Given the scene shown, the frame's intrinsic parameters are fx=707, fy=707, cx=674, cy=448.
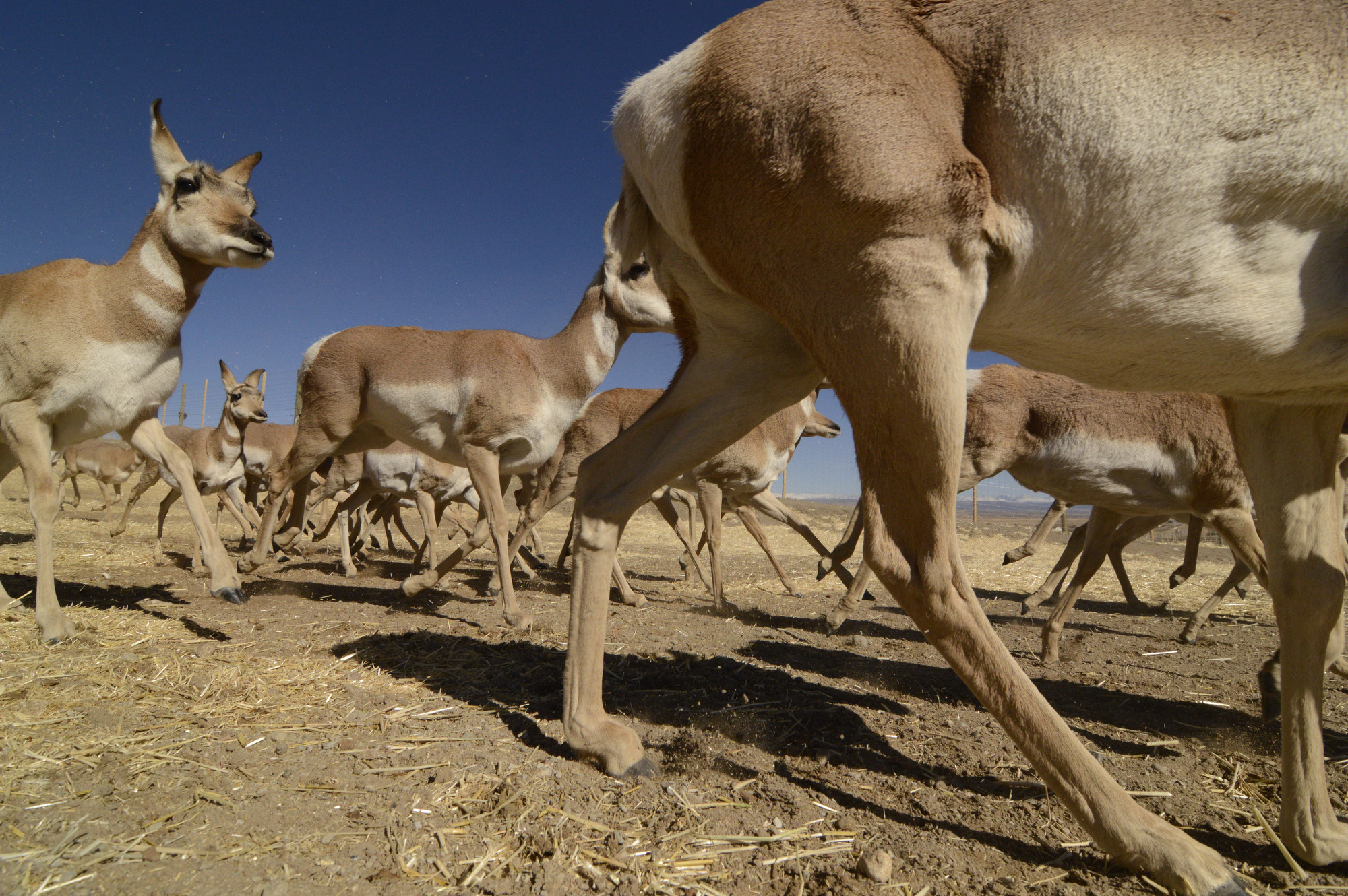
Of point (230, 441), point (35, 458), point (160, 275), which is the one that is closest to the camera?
point (35, 458)

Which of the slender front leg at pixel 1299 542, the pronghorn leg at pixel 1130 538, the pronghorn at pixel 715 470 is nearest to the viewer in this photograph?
the slender front leg at pixel 1299 542

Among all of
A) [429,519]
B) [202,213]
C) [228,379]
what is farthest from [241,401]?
[202,213]

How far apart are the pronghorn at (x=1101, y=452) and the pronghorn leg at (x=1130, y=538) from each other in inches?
49.0

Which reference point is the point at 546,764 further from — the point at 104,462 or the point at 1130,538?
the point at 104,462

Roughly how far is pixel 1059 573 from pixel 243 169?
26.8 feet

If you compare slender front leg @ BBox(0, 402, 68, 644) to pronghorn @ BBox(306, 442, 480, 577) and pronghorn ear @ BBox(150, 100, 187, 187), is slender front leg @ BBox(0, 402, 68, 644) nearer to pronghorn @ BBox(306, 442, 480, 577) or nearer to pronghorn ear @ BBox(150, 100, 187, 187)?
pronghorn ear @ BBox(150, 100, 187, 187)

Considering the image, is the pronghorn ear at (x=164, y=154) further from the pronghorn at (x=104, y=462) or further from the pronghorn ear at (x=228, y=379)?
the pronghorn at (x=104, y=462)

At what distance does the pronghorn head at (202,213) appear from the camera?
4.62 meters

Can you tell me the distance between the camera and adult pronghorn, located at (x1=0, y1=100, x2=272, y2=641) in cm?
412

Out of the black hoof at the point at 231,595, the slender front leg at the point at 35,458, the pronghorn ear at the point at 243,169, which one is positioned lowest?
the black hoof at the point at 231,595

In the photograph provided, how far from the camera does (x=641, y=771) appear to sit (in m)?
2.18

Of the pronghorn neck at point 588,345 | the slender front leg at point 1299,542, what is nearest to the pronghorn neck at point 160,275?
the pronghorn neck at point 588,345

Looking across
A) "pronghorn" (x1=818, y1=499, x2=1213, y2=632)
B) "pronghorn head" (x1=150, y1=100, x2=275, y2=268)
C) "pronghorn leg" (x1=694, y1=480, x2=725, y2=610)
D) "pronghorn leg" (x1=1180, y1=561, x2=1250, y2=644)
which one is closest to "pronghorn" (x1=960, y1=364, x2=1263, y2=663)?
"pronghorn leg" (x1=1180, y1=561, x2=1250, y2=644)

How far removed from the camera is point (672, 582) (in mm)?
9531
